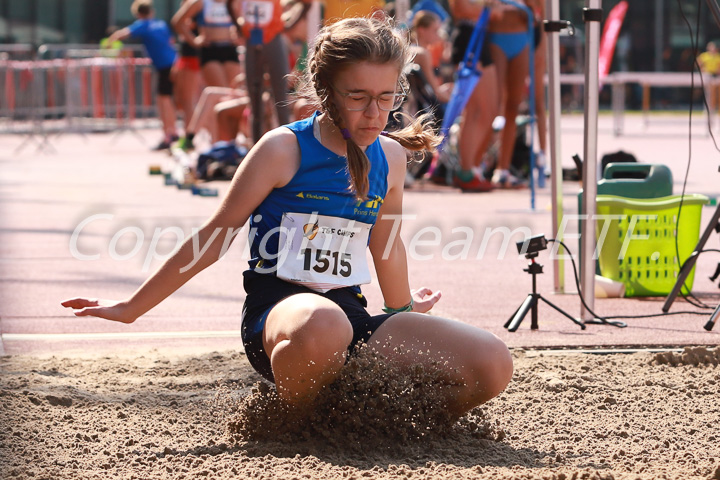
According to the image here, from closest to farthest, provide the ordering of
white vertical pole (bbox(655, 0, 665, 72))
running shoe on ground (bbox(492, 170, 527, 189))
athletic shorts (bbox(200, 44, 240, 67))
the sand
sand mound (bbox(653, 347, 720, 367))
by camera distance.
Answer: the sand < sand mound (bbox(653, 347, 720, 367)) < running shoe on ground (bbox(492, 170, 527, 189)) < athletic shorts (bbox(200, 44, 240, 67)) < white vertical pole (bbox(655, 0, 665, 72))

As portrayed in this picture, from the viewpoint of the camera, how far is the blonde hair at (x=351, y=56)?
3.19m

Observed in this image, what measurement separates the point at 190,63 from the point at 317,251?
12.8m

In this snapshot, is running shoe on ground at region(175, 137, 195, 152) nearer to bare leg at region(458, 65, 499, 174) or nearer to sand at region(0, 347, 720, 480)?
bare leg at region(458, 65, 499, 174)

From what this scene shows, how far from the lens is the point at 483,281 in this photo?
6.30 m

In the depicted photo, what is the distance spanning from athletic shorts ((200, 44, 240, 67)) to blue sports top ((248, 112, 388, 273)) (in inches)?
445

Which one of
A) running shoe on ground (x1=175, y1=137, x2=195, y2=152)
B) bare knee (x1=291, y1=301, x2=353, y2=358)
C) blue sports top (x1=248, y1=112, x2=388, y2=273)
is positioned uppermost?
blue sports top (x1=248, y1=112, x2=388, y2=273)

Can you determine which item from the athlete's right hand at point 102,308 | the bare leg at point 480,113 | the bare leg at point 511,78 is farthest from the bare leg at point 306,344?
the bare leg at point 511,78

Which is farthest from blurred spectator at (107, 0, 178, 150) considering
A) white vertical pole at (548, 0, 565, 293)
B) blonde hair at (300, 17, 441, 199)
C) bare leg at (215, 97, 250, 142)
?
blonde hair at (300, 17, 441, 199)

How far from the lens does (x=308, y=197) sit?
10.7ft

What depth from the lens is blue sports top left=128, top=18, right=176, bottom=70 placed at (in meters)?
16.7

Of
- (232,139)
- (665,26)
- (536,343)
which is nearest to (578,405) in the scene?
(536,343)

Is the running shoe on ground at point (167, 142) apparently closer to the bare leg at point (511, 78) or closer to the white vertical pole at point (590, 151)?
the bare leg at point (511, 78)

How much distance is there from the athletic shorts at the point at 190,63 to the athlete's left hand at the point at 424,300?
12.3 meters

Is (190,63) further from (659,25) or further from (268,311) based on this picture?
(659,25)
